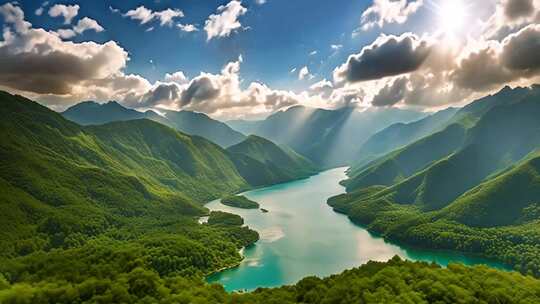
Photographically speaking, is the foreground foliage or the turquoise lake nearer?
the foreground foliage

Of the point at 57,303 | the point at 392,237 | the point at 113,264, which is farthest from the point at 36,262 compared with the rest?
the point at 392,237

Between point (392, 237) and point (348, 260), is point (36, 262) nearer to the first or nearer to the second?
point (348, 260)

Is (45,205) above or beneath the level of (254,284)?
above

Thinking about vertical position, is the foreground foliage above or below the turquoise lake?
above

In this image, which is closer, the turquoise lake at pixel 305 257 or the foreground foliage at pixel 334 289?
the foreground foliage at pixel 334 289

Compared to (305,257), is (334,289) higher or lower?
higher

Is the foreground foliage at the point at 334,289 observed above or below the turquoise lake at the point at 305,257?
above

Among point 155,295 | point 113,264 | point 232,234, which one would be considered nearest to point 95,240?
point 232,234

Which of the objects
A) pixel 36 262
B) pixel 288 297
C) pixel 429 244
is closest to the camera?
pixel 288 297

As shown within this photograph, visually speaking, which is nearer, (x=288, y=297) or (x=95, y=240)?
(x=288, y=297)

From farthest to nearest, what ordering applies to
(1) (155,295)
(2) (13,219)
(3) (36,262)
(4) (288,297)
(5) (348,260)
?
(2) (13,219), (5) (348,260), (3) (36,262), (4) (288,297), (1) (155,295)

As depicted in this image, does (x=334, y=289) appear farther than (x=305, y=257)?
No
